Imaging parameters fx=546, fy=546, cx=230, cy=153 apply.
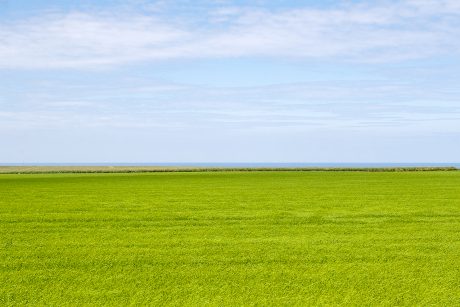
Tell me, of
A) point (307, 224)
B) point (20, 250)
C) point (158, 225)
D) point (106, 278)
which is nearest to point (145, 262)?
point (106, 278)

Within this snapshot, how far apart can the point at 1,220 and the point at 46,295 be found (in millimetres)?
6936

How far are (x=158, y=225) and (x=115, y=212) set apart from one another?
8.97ft

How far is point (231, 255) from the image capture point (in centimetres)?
861

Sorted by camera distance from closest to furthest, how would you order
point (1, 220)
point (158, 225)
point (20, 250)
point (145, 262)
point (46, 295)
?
point (46, 295) → point (145, 262) → point (20, 250) → point (158, 225) → point (1, 220)

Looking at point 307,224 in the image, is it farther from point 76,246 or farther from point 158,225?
point 76,246

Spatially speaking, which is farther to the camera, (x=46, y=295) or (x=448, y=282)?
(x=448, y=282)

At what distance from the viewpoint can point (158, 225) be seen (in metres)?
11.8

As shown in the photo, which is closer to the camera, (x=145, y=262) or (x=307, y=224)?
(x=145, y=262)

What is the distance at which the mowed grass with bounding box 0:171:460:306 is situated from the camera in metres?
6.63

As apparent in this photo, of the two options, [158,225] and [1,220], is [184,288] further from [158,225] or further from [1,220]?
[1,220]

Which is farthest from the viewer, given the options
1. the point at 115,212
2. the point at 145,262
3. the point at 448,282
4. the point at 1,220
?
the point at 115,212

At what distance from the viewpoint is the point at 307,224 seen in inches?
467

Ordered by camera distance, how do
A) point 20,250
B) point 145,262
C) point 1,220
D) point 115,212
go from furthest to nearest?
point 115,212 < point 1,220 < point 20,250 < point 145,262

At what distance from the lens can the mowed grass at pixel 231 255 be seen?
6.63 m
